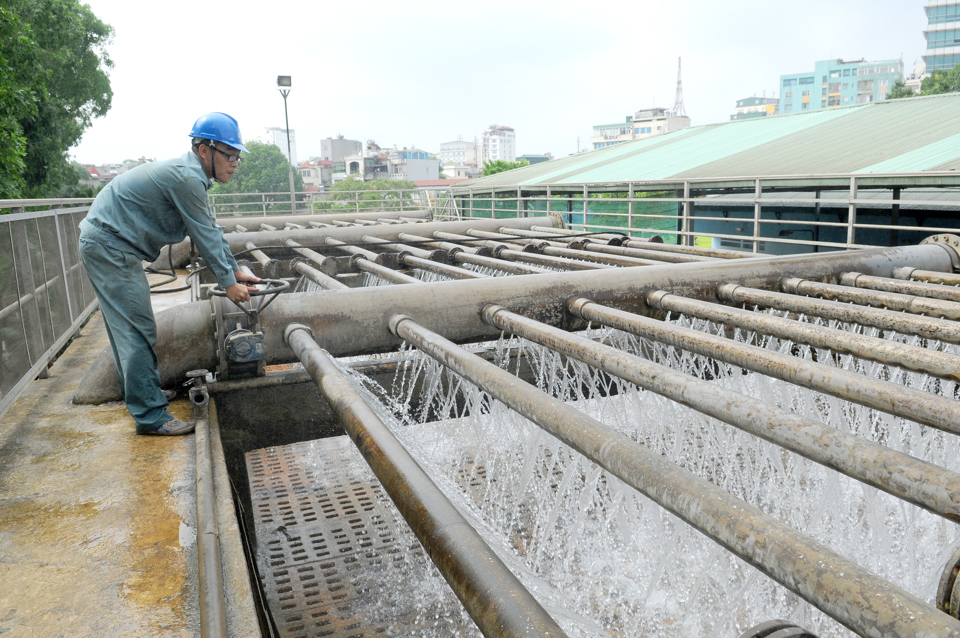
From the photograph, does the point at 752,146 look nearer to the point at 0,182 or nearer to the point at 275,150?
the point at 0,182

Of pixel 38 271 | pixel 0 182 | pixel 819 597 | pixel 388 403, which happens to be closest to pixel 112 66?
pixel 0 182

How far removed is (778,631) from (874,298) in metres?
3.60

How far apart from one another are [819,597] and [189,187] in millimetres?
3492

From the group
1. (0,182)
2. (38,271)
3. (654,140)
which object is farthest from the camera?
(654,140)

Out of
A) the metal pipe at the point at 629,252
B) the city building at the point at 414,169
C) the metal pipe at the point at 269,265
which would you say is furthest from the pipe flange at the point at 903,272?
the city building at the point at 414,169

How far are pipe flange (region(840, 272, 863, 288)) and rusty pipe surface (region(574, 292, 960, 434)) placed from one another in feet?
7.40

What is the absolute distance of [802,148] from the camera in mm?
14188

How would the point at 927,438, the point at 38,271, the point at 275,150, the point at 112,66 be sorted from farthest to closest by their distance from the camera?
the point at 275,150
the point at 112,66
the point at 38,271
the point at 927,438

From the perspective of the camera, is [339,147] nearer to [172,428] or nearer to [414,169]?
[414,169]

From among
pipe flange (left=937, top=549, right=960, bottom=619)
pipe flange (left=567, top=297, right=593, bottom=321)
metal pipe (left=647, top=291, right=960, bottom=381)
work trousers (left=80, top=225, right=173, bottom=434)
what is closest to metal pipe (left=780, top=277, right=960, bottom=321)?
metal pipe (left=647, top=291, right=960, bottom=381)

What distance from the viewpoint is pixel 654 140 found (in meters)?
22.9

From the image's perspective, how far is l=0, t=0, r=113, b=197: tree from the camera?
49.7ft

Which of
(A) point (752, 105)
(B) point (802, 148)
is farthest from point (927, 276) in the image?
(A) point (752, 105)

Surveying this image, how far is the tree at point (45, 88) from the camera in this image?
15.2 metres
